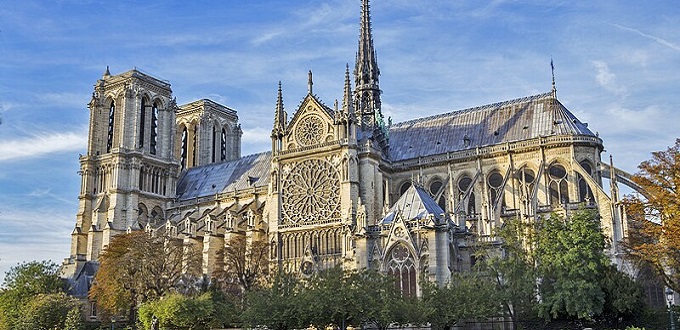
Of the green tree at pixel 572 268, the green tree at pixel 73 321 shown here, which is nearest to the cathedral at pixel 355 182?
the green tree at pixel 572 268

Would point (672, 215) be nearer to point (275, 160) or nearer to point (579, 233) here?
point (579, 233)

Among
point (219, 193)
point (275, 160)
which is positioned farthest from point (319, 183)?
point (219, 193)

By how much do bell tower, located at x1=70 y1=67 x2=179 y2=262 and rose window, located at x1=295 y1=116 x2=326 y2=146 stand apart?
18.8m

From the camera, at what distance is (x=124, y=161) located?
70.6m

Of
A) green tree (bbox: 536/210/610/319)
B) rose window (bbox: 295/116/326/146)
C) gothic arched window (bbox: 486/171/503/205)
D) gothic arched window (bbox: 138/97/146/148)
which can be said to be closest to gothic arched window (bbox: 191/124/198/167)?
gothic arched window (bbox: 138/97/146/148)

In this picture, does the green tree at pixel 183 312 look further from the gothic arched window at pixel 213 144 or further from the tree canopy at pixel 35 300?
the gothic arched window at pixel 213 144

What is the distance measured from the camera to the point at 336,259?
53.6 metres

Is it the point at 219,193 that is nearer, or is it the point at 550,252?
the point at 550,252

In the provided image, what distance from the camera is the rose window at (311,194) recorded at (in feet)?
183

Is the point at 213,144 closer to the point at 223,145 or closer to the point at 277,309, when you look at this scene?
the point at 223,145

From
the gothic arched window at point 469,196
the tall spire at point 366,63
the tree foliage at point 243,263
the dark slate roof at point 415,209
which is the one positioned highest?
the tall spire at point 366,63

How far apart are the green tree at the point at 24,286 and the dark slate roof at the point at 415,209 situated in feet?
94.0

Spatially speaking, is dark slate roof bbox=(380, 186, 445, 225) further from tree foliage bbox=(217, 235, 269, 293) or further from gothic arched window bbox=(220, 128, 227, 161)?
gothic arched window bbox=(220, 128, 227, 161)

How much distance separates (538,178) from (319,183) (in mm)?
16284
